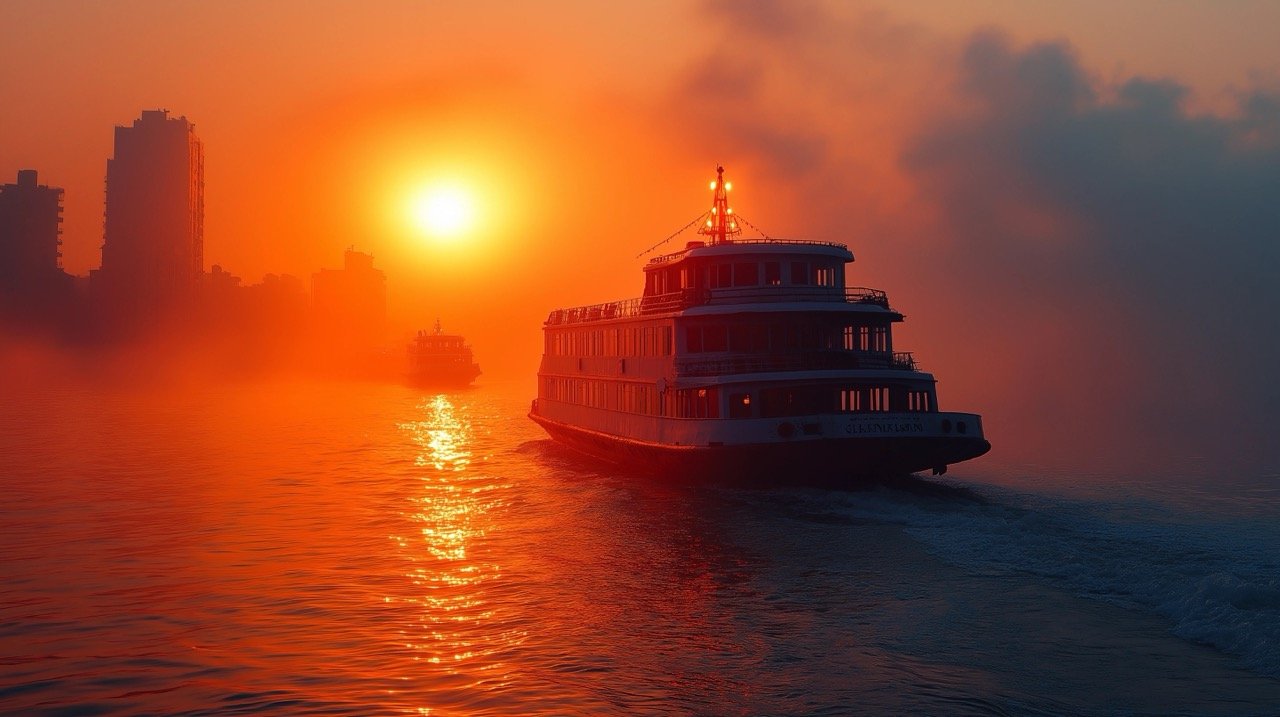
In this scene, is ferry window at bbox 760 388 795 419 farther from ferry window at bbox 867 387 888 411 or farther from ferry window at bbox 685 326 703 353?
ferry window at bbox 685 326 703 353

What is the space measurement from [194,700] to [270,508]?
2123 centimetres

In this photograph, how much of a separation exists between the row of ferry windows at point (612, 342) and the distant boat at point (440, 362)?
10943 centimetres

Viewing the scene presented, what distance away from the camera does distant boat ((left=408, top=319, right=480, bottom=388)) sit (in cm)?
16350

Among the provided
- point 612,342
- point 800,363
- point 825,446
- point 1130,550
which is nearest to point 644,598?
point 825,446

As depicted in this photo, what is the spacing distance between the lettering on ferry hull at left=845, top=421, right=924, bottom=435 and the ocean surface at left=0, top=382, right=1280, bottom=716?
86.9 inches

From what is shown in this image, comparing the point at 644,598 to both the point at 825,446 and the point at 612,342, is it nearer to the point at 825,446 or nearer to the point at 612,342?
the point at 825,446

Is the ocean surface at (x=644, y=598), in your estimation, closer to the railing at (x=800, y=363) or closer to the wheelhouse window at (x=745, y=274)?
the railing at (x=800, y=363)

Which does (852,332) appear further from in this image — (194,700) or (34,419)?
(34,419)

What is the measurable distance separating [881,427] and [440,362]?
457ft

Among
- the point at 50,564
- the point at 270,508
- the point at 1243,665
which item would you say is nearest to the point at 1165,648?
the point at 1243,665

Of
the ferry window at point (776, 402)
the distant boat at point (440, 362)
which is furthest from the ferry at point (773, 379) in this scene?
the distant boat at point (440, 362)

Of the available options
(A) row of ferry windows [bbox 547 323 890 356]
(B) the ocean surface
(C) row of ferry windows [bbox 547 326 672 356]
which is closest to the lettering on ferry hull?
(B) the ocean surface

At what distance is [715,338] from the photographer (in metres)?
36.1

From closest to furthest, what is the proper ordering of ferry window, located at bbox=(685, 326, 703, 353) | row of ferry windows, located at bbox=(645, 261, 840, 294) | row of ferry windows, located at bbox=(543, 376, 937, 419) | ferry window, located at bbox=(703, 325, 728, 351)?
row of ferry windows, located at bbox=(543, 376, 937, 419)
ferry window, located at bbox=(703, 325, 728, 351)
ferry window, located at bbox=(685, 326, 703, 353)
row of ferry windows, located at bbox=(645, 261, 840, 294)
